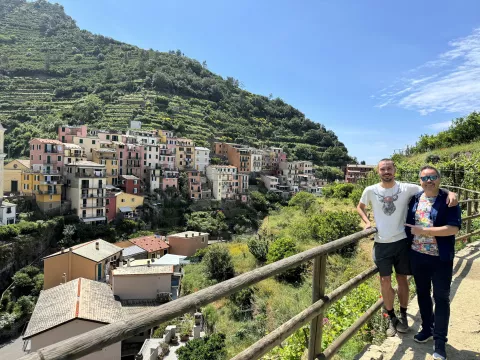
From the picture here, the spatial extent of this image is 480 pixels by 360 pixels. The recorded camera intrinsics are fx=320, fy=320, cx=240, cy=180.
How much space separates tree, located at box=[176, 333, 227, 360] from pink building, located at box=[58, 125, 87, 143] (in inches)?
1525

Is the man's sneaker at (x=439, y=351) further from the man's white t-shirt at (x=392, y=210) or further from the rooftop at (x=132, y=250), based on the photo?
the rooftop at (x=132, y=250)

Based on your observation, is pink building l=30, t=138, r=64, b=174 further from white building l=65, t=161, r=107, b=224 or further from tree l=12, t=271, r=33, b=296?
tree l=12, t=271, r=33, b=296

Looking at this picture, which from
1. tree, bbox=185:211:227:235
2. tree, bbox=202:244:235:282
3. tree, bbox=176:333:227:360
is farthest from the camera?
tree, bbox=185:211:227:235

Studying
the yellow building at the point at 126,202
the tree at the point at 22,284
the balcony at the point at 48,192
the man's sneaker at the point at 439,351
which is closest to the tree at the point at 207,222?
the yellow building at the point at 126,202

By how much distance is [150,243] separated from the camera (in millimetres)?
33250

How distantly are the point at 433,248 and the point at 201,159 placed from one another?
51.1 metres

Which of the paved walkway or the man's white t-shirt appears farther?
the man's white t-shirt

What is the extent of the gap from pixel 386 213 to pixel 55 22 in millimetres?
149250

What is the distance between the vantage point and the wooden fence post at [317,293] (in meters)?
2.43

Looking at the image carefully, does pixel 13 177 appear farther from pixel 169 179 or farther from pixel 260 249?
pixel 260 249

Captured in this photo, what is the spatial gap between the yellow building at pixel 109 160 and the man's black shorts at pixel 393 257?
1625 inches

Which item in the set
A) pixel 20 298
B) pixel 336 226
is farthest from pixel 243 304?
pixel 20 298

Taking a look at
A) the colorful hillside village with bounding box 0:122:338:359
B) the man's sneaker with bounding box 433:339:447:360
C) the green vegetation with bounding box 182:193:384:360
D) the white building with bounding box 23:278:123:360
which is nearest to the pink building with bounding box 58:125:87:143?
the colorful hillside village with bounding box 0:122:338:359

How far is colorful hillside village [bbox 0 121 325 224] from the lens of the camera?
115 feet
